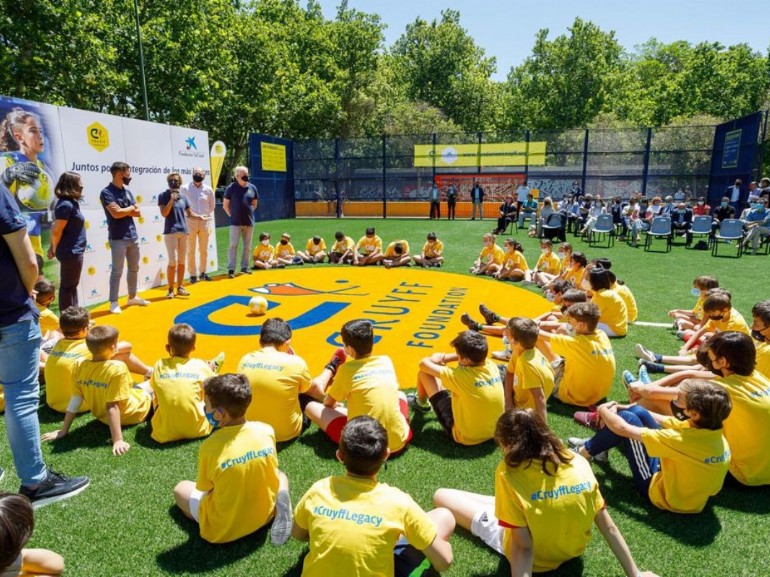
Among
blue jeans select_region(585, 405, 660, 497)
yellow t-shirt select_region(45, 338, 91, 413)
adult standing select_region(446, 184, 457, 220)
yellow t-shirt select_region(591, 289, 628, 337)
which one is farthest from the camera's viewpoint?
adult standing select_region(446, 184, 457, 220)

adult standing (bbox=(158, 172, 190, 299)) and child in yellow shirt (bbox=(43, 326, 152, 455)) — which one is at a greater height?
adult standing (bbox=(158, 172, 190, 299))

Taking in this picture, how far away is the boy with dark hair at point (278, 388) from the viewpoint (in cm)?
417

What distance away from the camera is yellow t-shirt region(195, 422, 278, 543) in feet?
9.89

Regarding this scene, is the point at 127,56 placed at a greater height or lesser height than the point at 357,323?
greater

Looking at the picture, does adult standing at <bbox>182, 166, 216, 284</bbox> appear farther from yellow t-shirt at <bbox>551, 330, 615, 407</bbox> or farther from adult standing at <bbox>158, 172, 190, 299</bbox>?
yellow t-shirt at <bbox>551, 330, 615, 407</bbox>

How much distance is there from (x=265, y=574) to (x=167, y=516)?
0.95 m

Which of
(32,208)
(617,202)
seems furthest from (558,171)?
(32,208)

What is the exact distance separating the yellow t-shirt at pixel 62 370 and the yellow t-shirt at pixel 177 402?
2.82 ft

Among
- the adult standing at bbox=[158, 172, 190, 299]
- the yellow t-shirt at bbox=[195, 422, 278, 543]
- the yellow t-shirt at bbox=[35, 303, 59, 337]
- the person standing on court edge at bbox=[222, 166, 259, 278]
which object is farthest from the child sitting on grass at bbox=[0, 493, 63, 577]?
the person standing on court edge at bbox=[222, 166, 259, 278]

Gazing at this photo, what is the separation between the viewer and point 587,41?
5384 cm

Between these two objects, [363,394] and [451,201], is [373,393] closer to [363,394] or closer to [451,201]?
[363,394]

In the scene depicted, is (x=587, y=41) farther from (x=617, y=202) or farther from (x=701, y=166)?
(x=617, y=202)

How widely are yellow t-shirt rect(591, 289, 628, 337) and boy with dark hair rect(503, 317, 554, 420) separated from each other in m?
3.05

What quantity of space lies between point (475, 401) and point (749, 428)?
6.27 ft
